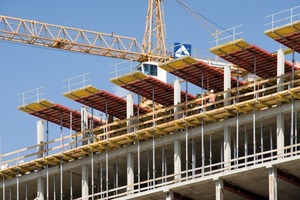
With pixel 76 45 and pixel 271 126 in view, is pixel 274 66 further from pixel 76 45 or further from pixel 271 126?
pixel 76 45

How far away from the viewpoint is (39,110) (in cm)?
12394

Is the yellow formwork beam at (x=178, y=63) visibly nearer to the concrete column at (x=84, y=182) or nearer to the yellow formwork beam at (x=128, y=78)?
the yellow formwork beam at (x=128, y=78)

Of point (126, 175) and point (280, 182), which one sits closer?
point (280, 182)

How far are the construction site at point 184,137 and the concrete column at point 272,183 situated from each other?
70mm

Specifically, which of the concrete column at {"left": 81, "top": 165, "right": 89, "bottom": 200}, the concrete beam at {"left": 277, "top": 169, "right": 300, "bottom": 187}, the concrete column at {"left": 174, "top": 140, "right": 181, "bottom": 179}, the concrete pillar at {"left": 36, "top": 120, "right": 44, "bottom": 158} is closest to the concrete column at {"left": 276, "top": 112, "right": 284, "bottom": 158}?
the concrete beam at {"left": 277, "top": 169, "right": 300, "bottom": 187}

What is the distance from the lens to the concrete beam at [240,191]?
10826cm

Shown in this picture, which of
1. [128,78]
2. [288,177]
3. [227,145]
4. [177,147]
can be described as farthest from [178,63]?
[288,177]

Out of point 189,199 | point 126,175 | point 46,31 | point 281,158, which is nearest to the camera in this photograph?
point 281,158

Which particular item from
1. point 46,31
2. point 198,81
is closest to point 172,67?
point 198,81

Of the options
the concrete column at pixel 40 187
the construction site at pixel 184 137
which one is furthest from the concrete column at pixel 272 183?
the concrete column at pixel 40 187

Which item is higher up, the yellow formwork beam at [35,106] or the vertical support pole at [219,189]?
the yellow formwork beam at [35,106]

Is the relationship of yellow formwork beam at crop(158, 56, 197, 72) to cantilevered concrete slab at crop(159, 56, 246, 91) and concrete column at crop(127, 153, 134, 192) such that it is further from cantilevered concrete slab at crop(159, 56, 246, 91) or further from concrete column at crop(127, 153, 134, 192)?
concrete column at crop(127, 153, 134, 192)

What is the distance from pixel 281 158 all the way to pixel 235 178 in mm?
4210

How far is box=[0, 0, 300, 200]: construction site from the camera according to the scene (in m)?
107
